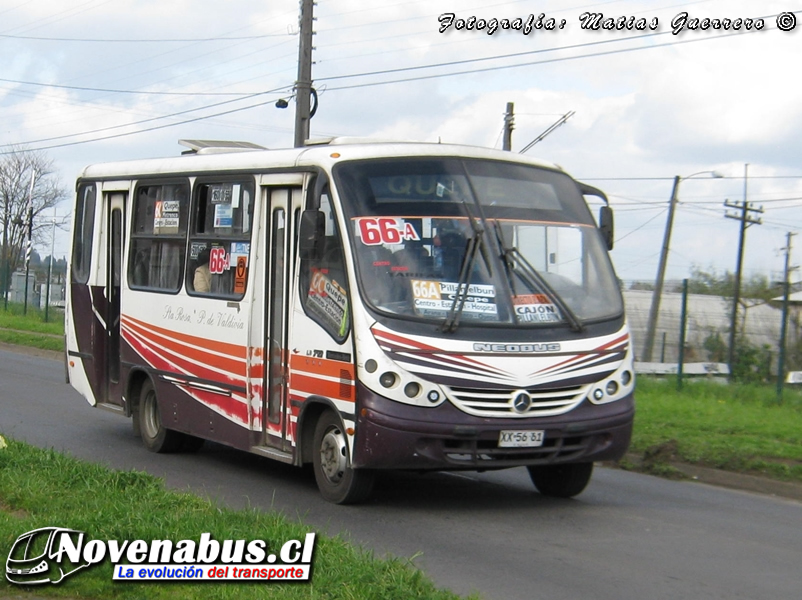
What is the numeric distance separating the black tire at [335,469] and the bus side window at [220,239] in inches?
72.0

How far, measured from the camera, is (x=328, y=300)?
9578mm

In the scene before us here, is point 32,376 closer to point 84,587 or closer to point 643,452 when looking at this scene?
point 643,452

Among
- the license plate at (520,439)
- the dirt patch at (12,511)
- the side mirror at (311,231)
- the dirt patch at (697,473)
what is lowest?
the dirt patch at (697,473)

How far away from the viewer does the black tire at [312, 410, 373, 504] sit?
926 centimetres

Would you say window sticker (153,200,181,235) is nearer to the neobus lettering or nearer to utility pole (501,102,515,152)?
the neobus lettering

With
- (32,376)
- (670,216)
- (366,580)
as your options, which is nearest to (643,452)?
(366,580)

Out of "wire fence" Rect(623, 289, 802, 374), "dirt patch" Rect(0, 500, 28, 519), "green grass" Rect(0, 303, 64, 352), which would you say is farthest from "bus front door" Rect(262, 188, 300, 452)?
"green grass" Rect(0, 303, 64, 352)

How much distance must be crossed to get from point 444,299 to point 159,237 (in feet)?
14.3

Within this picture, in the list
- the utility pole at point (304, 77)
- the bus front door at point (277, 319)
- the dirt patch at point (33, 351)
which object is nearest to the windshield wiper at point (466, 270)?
the bus front door at point (277, 319)

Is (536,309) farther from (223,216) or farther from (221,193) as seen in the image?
(221,193)

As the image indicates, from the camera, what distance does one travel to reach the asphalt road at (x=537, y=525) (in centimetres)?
710

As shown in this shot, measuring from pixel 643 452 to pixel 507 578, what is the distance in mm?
5709

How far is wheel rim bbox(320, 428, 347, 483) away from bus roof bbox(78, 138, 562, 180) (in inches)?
83.9

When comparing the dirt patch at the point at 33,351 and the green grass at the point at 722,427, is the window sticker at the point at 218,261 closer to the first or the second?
the green grass at the point at 722,427
